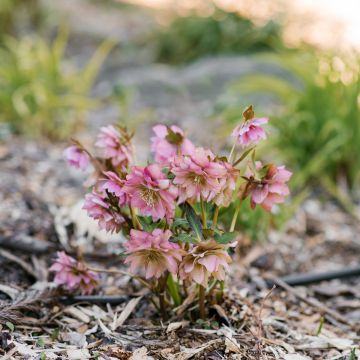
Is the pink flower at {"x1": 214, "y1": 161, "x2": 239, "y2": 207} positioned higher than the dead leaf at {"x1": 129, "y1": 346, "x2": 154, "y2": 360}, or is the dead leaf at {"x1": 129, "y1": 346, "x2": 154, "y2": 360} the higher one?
the pink flower at {"x1": 214, "y1": 161, "x2": 239, "y2": 207}

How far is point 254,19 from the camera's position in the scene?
5.61 m

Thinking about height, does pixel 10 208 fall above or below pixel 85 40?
below

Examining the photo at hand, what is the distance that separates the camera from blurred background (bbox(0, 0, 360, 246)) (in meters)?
2.99

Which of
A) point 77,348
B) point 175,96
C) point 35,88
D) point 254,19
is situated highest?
point 254,19

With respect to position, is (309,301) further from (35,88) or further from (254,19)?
(254,19)

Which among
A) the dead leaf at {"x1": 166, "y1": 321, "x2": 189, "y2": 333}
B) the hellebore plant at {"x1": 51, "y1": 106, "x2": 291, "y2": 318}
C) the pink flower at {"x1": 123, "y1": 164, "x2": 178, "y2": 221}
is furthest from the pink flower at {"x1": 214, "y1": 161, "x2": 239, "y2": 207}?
the dead leaf at {"x1": 166, "y1": 321, "x2": 189, "y2": 333}

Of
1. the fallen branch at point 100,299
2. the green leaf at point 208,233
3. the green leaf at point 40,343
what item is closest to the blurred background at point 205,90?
the fallen branch at point 100,299

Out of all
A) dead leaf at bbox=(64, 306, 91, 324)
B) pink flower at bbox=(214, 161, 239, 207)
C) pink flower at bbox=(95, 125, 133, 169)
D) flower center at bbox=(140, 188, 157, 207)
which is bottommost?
dead leaf at bbox=(64, 306, 91, 324)

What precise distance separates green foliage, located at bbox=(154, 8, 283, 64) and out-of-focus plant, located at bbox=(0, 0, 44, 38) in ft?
4.95

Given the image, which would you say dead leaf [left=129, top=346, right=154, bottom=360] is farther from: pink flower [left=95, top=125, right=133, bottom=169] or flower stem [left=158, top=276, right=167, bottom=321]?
pink flower [left=95, top=125, right=133, bottom=169]

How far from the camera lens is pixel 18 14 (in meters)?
6.47

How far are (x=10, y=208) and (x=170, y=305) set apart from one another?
915 millimetres

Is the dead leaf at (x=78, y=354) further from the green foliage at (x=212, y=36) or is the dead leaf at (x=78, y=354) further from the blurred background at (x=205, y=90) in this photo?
the green foliage at (x=212, y=36)

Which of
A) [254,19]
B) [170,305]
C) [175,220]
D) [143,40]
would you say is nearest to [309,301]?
[170,305]
